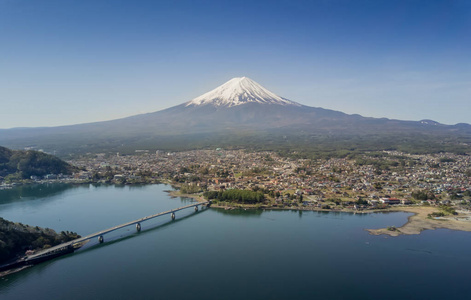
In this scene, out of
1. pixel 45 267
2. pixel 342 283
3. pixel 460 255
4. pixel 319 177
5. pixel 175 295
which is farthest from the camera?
pixel 319 177

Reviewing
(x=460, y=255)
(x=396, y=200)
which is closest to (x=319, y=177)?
(x=396, y=200)

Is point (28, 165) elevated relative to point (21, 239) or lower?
elevated

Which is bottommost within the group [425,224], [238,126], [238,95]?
[425,224]

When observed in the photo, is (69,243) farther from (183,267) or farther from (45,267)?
(183,267)

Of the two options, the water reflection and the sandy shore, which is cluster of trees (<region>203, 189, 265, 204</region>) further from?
the water reflection

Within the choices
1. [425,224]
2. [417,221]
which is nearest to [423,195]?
[417,221]

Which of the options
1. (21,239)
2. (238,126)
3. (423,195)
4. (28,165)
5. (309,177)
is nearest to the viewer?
(21,239)

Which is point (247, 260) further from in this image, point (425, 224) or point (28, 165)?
point (28, 165)
